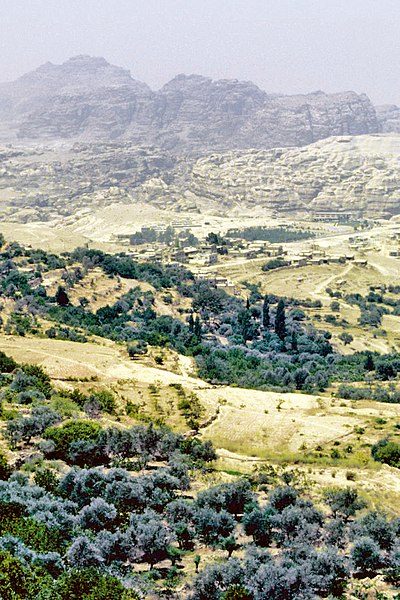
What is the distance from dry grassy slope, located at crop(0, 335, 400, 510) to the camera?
30.0m

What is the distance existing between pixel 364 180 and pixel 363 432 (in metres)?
170

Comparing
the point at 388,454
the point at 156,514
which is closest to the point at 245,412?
the point at 388,454

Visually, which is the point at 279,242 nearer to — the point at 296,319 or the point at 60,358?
the point at 296,319

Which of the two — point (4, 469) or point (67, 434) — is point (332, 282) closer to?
point (67, 434)

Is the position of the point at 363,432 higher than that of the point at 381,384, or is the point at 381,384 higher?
the point at 363,432

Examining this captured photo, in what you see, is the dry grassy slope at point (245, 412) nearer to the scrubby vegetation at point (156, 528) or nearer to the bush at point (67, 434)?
the scrubby vegetation at point (156, 528)

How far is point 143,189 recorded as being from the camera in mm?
196000

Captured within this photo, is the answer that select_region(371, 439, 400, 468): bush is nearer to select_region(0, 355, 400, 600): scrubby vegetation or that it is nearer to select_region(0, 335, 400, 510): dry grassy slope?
select_region(0, 335, 400, 510): dry grassy slope

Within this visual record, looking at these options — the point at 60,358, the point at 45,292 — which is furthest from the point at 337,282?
the point at 60,358

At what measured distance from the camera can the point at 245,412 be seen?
37.9 m

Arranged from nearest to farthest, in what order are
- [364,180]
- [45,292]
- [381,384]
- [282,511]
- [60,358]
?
1. [282,511]
2. [60,358]
3. [381,384]
4. [45,292]
5. [364,180]

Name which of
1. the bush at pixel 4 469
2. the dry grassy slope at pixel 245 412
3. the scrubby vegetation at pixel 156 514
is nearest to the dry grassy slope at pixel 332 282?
the scrubby vegetation at pixel 156 514

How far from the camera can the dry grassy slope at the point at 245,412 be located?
30.0 meters

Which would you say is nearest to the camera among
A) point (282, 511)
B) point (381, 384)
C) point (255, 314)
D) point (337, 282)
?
point (282, 511)
